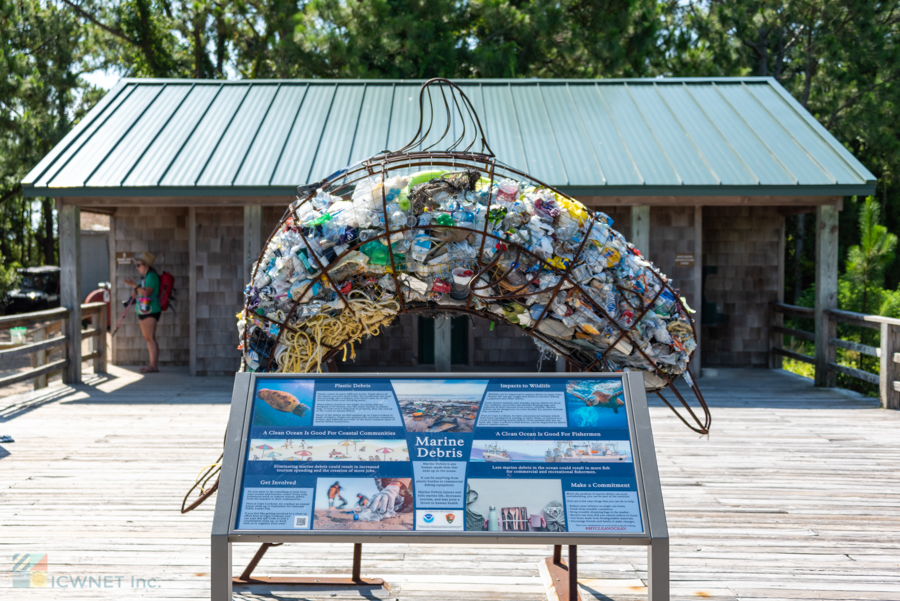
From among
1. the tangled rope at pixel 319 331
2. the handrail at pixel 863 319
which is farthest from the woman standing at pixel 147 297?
the handrail at pixel 863 319

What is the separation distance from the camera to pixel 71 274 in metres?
8.37

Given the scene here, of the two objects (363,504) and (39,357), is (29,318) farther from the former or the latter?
(363,504)

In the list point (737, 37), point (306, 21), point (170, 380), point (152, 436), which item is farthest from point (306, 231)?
point (737, 37)

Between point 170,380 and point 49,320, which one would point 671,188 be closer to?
point 170,380

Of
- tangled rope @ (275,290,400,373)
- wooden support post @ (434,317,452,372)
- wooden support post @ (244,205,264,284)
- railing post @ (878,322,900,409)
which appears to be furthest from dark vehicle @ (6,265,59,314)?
railing post @ (878,322,900,409)

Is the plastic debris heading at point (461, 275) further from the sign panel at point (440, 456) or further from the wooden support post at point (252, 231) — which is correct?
the wooden support post at point (252, 231)

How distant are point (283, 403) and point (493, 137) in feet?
22.5

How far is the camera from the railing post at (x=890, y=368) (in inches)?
291

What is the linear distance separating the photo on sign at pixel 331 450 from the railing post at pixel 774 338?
855 centimetres

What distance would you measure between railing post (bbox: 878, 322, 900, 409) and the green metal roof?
1617mm

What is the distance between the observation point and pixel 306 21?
49.2 ft

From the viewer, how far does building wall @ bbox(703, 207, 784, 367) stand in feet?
32.6

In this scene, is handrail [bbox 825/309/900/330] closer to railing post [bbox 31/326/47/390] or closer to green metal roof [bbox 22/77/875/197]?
green metal roof [bbox 22/77/875/197]

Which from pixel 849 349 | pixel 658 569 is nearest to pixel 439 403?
pixel 658 569
